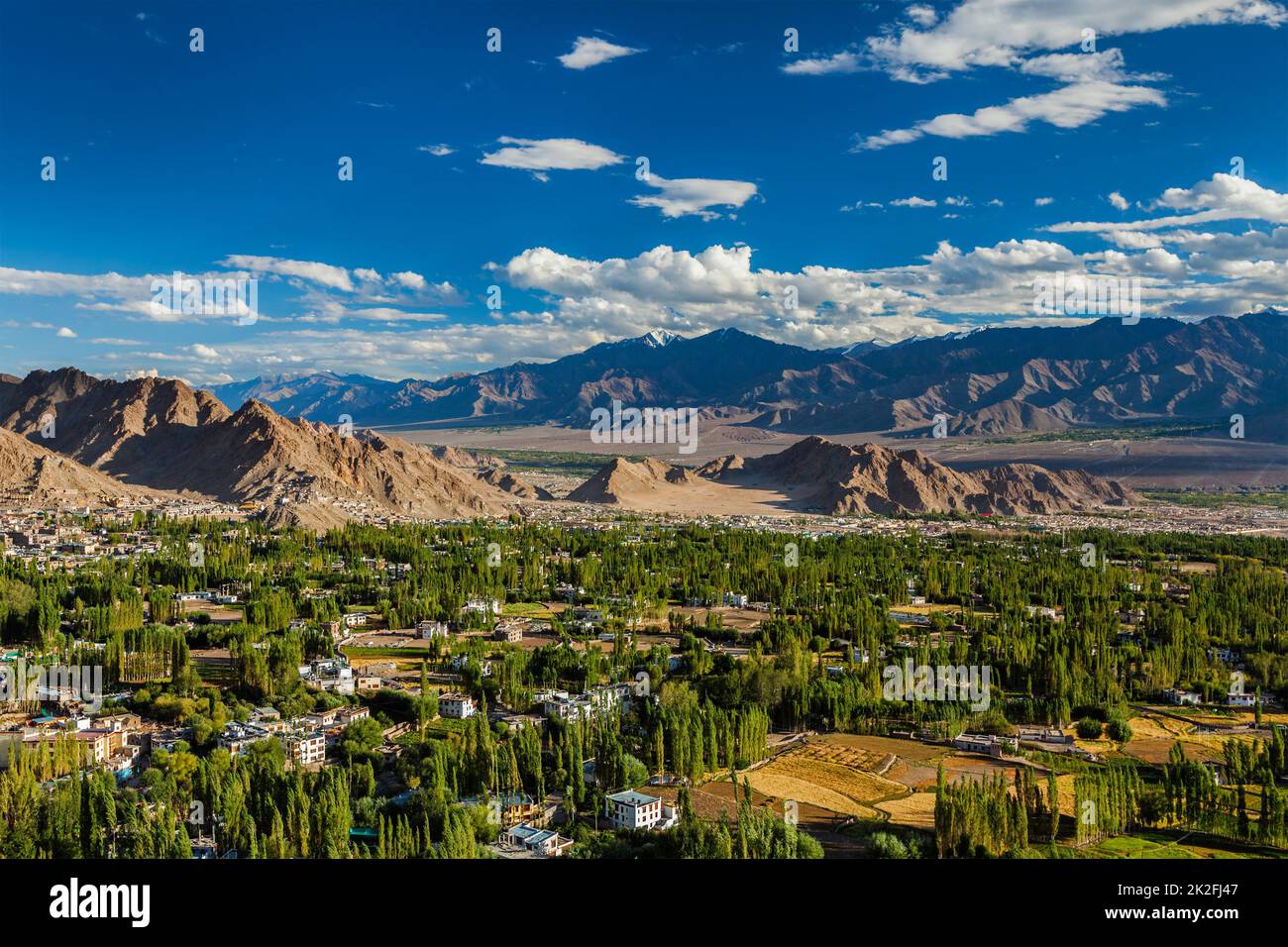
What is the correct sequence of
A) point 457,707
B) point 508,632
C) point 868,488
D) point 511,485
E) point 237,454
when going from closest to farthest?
point 457,707 < point 508,632 < point 237,454 < point 868,488 < point 511,485

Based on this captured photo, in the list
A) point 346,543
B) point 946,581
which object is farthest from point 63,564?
point 946,581

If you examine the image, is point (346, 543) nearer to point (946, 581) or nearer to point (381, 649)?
point (381, 649)

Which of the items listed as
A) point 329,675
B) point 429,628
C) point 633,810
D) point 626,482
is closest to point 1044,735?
point 633,810

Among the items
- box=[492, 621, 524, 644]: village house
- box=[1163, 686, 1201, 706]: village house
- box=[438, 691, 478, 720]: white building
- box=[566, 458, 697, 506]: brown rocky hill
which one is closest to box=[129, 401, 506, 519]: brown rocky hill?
box=[566, 458, 697, 506]: brown rocky hill

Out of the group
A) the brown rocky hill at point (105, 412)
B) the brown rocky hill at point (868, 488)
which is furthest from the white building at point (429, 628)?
the brown rocky hill at point (105, 412)

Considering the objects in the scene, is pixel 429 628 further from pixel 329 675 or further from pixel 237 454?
pixel 237 454

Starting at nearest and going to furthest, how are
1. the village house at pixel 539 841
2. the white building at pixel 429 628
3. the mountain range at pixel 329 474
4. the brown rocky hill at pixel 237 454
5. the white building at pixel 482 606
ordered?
the village house at pixel 539 841 < the white building at pixel 429 628 < the white building at pixel 482 606 < the mountain range at pixel 329 474 < the brown rocky hill at pixel 237 454

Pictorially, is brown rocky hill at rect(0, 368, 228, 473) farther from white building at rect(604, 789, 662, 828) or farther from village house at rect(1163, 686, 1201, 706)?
village house at rect(1163, 686, 1201, 706)

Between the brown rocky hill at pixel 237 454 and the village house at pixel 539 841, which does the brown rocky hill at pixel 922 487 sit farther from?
the village house at pixel 539 841
